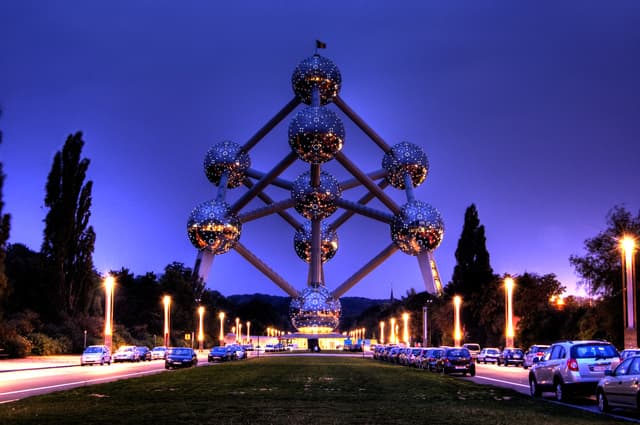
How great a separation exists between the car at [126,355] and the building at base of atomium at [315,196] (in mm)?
30319

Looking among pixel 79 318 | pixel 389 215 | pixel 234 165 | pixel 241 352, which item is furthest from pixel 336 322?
pixel 79 318

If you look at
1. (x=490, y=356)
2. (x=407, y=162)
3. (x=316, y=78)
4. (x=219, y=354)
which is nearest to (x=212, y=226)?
(x=316, y=78)

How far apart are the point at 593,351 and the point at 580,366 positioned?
0.61 m

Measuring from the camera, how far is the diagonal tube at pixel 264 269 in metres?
99.6

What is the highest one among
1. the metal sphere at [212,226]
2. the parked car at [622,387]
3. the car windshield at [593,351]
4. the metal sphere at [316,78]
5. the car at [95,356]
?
the metal sphere at [316,78]

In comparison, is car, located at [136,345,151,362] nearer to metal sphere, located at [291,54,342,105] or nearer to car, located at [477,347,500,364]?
car, located at [477,347,500,364]

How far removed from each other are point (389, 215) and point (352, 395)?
71.2 m

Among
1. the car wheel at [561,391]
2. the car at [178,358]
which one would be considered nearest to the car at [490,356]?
the car at [178,358]

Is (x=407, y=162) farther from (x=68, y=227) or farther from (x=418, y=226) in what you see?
(x=68, y=227)

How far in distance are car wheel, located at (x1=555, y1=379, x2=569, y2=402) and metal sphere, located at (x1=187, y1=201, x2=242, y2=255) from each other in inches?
2748

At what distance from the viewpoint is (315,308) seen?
98.4 metres

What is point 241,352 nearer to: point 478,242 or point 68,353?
point 68,353

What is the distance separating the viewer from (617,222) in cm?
5194

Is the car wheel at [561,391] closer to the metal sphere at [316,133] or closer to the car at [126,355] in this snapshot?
the car at [126,355]
